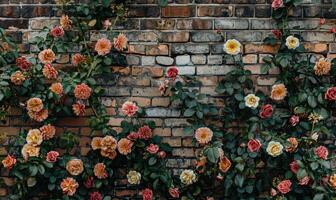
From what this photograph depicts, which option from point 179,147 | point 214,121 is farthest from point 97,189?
point 214,121

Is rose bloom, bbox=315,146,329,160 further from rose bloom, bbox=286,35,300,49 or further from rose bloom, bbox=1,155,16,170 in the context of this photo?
rose bloom, bbox=1,155,16,170

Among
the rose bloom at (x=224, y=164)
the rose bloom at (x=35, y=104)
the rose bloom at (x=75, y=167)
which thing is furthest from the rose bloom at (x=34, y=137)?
the rose bloom at (x=224, y=164)

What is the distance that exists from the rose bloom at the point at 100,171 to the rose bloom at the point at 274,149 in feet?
3.69

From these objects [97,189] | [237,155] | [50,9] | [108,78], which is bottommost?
[97,189]

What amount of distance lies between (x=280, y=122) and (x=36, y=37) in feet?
5.96

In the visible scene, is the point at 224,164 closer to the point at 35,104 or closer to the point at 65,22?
the point at 35,104

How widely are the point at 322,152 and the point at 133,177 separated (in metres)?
1.29

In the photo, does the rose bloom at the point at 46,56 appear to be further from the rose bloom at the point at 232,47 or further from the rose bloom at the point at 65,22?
the rose bloom at the point at 232,47

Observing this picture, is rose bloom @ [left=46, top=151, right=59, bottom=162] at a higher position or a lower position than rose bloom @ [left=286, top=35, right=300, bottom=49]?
lower

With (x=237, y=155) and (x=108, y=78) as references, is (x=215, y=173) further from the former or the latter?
(x=108, y=78)

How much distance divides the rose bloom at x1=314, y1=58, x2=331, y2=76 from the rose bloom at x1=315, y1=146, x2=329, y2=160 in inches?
20.3

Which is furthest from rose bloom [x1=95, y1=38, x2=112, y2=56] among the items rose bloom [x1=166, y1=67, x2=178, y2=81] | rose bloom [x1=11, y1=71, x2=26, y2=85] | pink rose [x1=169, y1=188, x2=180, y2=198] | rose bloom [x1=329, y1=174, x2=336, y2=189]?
rose bloom [x1=329, y1=174, x2=336, y2=189]

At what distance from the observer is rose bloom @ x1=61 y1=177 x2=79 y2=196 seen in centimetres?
353

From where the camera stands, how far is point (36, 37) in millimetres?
3691
